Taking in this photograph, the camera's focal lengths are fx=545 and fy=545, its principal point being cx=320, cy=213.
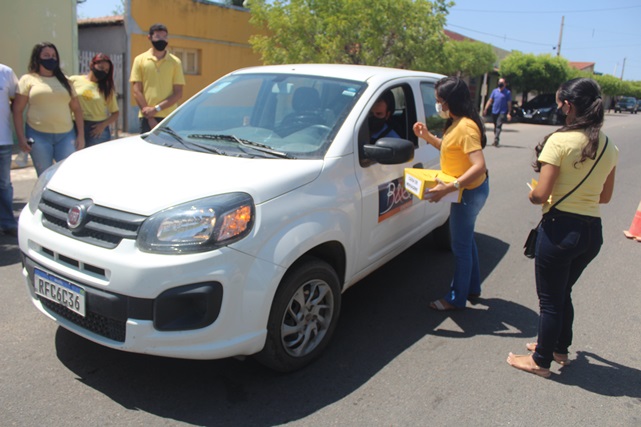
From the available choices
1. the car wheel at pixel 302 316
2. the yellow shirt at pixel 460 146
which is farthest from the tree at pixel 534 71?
the car wheel at pixel 302 316

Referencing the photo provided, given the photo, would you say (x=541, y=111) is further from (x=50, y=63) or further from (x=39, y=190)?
(x=39, y=190)

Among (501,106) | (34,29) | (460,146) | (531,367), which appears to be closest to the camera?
(531,367)

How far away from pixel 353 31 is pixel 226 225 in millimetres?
13795

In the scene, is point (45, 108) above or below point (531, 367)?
above

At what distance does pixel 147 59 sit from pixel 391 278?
12.3ft


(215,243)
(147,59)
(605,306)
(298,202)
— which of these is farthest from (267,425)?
(147,59)

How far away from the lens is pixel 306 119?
3.79 meters

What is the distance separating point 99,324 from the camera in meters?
2.84

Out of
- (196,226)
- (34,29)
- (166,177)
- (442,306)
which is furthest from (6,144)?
(34,29)

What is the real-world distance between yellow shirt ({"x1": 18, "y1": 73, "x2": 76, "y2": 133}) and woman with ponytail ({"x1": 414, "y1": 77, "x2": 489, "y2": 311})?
12.0 feet

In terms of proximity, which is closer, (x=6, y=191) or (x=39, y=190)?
(x=39, y=190)

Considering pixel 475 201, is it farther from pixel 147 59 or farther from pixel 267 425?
pixel 147 59

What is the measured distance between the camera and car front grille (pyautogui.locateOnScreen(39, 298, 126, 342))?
2.77m

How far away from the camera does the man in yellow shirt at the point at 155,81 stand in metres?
6.20
